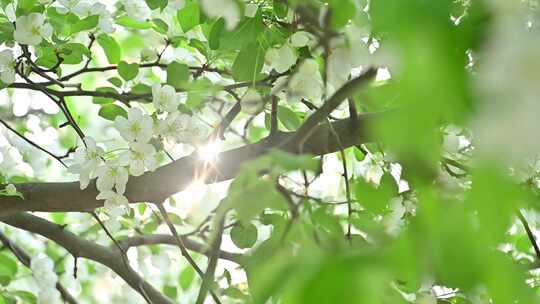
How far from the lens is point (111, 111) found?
105cm

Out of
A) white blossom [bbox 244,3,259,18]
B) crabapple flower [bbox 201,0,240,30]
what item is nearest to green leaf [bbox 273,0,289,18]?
white blossom [bbox 244,3,259,18]

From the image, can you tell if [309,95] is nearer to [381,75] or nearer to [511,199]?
[381,75]

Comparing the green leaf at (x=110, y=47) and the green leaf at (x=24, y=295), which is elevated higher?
the green leaf at (x=110, y=47)

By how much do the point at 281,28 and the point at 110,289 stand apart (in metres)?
1.18

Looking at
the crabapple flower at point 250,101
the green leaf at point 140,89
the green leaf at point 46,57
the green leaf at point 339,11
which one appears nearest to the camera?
the green leaf at point 339,11

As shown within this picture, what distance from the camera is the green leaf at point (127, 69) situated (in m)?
1.05

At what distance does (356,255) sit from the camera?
31 centimetres

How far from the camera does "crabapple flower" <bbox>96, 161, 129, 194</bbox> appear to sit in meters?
0.95

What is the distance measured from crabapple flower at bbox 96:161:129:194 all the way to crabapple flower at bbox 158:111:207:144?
0.07m

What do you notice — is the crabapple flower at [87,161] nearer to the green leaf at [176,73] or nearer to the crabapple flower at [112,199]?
the crabapple flower at [112,199]

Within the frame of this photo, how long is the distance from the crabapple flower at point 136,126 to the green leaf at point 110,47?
178mm

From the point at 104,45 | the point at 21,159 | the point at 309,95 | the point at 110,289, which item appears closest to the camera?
the point at 309,95

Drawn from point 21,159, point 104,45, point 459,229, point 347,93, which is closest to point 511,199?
point 459,229

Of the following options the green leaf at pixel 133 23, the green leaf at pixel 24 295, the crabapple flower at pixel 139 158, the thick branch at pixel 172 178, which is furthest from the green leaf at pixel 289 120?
the green leaf at pixel 24 295
